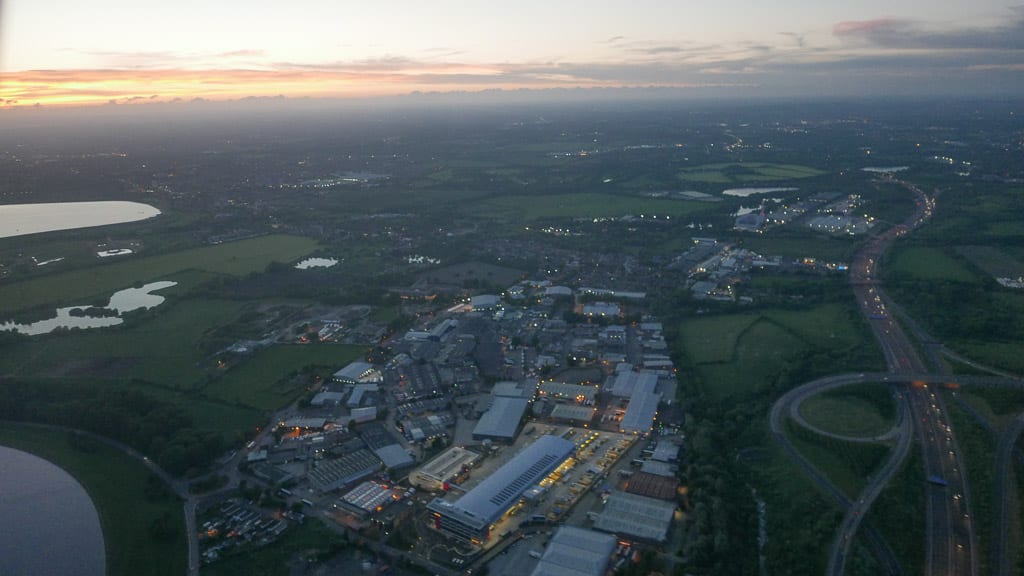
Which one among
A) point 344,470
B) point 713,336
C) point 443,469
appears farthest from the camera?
point 713,336

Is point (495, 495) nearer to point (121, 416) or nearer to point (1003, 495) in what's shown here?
point (1003, 495)

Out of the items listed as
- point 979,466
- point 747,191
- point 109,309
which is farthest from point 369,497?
point 747,191

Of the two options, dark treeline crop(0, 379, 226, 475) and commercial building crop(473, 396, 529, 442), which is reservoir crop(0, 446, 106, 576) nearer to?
dark treeline crop(0, 379, 226, 475)

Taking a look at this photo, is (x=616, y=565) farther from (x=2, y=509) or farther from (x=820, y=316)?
(x=820, y=316)

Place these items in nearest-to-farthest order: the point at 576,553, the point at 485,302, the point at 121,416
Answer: the point at 576,553 → the point at 121,416 → the point at 485,302

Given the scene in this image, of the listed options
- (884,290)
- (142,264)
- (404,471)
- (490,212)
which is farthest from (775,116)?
(404,471)
